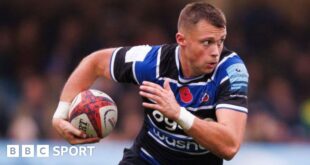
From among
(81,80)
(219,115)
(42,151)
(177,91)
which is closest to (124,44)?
(42,151)

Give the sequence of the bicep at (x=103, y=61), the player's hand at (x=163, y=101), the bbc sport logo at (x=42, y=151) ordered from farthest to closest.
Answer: the bbc sport logo at (x=42, y=151) → the bicep at (x=103, y=61) → the player's hand at (x=163, y=101)

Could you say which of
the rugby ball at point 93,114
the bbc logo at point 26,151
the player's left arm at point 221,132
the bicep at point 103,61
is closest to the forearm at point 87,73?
the bicep at point 103,61

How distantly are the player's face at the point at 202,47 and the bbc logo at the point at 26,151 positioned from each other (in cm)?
323

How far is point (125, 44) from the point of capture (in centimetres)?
1375

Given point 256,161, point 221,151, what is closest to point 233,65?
point 221,151

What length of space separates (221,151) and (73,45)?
667 cm

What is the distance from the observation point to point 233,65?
7117 mm

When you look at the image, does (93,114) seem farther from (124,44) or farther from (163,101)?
(124,44)

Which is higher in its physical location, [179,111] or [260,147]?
[179,111]

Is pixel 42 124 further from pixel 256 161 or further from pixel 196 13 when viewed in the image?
pixel 196 13

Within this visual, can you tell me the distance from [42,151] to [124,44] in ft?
11.6

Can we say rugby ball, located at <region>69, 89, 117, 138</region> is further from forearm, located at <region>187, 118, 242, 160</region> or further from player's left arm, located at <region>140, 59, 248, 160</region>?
forearm, located at <region>187, 118, 242, 160</region>

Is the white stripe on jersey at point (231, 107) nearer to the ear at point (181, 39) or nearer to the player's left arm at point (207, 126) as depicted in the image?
the player's left arm at point (207, 126)

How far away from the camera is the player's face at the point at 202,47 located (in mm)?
7070
